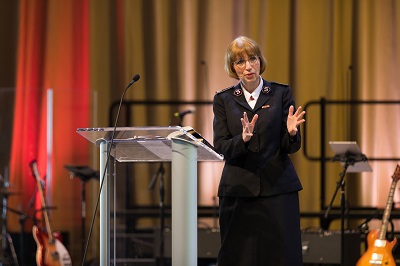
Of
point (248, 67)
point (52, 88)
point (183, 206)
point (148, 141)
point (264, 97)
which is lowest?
point (183, 206)

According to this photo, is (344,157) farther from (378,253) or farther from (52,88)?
(52,88)

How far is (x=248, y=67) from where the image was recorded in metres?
3.92

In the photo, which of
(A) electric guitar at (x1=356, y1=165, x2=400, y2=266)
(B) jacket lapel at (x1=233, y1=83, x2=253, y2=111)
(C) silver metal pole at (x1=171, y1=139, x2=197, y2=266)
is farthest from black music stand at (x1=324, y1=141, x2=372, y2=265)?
(C) silver metal pole at (x1=171, y1=139, x2=197, y2=266)

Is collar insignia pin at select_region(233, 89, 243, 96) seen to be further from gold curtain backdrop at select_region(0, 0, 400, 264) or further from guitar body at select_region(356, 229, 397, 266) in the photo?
gold curtain backdrop at select_region(0, 0, 400, 264)

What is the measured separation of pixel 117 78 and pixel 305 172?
2.06 m

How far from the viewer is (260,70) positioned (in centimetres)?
402

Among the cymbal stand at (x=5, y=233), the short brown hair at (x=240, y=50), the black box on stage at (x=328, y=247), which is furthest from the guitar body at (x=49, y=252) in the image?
the short brown hair at (x=240, y=50)

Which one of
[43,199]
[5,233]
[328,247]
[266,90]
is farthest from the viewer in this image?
[5,233]

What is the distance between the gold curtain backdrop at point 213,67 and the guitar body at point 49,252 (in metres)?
0.78

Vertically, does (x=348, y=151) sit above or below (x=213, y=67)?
below

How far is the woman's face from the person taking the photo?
392cm

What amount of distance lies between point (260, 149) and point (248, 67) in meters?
0.37

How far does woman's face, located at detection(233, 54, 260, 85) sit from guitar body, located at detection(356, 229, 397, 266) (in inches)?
97.6

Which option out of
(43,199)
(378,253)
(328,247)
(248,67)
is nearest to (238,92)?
(248,67)
